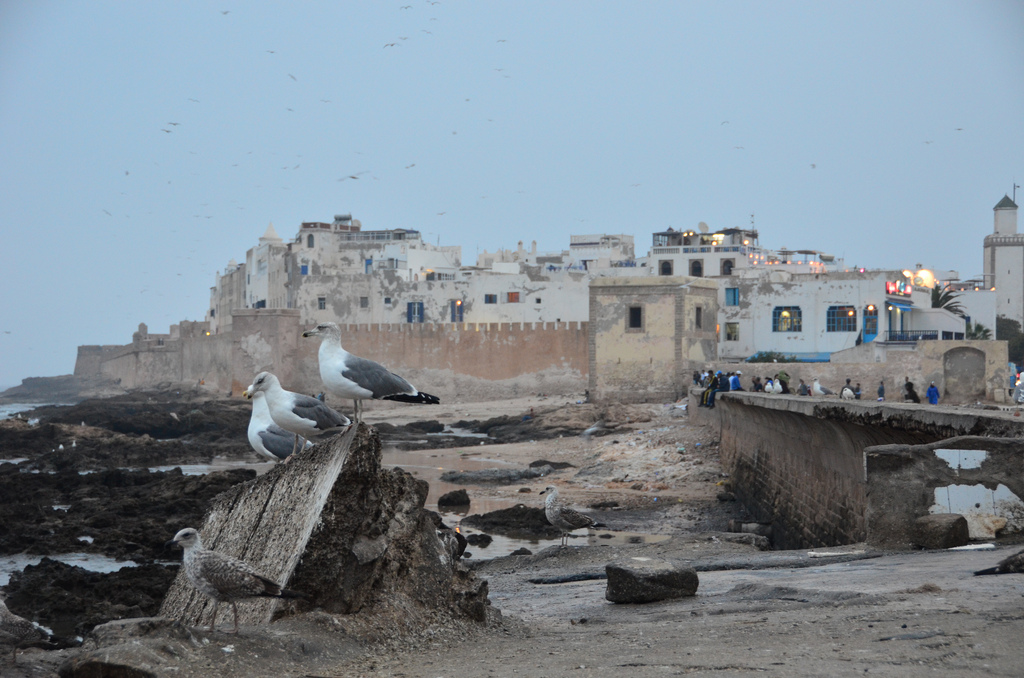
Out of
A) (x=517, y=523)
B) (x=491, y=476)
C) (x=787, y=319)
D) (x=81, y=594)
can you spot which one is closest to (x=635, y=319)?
(x=787, y=319)

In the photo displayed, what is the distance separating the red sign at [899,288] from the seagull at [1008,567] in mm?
34714

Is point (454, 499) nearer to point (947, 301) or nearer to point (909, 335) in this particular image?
point (909, 335)

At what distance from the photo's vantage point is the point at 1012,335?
59.1m

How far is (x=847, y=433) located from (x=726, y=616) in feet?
14.2

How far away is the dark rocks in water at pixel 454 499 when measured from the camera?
16.1m

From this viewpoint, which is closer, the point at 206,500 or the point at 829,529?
the point at 829,529

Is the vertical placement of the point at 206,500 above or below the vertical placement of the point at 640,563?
below

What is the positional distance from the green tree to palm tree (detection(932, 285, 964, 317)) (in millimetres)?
3322

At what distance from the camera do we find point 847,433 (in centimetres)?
889

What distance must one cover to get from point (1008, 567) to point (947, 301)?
46.3m

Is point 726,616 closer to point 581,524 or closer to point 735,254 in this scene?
point 581,524

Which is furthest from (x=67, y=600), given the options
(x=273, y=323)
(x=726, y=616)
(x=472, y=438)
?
(x=273, y=323)

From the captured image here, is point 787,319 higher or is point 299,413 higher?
point 787,319

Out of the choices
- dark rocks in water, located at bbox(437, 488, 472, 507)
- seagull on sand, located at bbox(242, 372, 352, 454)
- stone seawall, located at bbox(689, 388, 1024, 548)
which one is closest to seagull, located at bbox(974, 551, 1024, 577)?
stone seawall, located at bbox(689, 388, 1024, 548)
